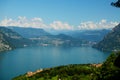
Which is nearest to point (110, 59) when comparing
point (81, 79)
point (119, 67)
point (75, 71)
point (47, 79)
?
point (119, 67)

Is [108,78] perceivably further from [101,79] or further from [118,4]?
[118,4]

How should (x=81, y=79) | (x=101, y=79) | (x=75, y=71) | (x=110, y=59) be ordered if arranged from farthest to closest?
(x=75, y=71), (x=81, y=79), (x=110, y=59), (x=101, y=79)

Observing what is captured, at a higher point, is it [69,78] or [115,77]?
[115,77]

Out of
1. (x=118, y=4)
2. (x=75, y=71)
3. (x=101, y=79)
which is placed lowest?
(x=75, y=71)

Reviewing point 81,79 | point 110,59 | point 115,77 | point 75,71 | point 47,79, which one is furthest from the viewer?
point 75,71

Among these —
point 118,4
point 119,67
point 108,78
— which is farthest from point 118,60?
point 118,4

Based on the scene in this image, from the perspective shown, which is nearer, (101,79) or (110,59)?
(101,79)

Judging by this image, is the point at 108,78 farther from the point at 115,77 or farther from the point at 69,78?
the point at 69,78

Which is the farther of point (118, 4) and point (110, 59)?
point (110, 59)

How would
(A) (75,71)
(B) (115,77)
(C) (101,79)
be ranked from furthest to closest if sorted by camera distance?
(A) (75,71) < (C) (101,79) < (B) (115,77)
